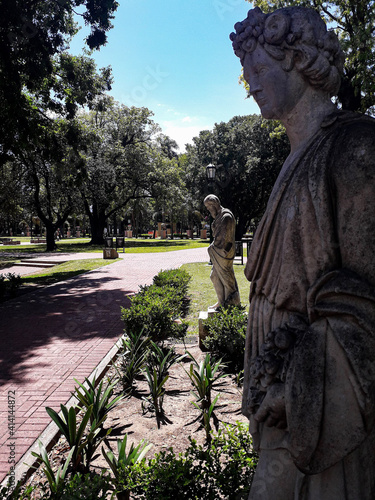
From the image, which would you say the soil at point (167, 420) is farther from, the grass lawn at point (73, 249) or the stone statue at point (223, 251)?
the grass lawn at point (73, 249)

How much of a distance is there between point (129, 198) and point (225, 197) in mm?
10014

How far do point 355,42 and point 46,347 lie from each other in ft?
42.0

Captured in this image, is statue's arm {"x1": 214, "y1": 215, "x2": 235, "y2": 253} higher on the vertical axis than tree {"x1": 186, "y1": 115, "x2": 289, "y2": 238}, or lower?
lower

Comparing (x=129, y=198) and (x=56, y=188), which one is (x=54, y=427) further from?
(x=129, y=198)

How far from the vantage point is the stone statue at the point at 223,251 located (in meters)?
6.78

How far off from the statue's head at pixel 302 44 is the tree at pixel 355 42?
11.6m

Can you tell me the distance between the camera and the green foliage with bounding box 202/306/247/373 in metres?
5.64

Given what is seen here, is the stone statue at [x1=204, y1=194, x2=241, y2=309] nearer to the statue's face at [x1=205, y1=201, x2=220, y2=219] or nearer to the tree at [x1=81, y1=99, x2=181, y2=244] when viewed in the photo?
the statue's face at [x1=205, y1=201, x2=220, y2=219]

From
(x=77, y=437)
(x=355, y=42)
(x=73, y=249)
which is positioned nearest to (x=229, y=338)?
(x=77, y=437)

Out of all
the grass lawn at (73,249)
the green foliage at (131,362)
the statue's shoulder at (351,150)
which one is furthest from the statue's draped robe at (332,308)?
the grass lawn at (73,249)

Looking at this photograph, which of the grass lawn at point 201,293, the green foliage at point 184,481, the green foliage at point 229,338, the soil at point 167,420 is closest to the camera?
the green foliage at point 184,481

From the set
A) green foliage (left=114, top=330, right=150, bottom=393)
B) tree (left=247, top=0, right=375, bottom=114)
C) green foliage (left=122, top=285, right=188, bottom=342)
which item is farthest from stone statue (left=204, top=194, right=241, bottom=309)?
tree (left=247, top=0, right=375, bottom=114)

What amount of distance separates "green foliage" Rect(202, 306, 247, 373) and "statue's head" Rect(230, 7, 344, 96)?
460 cm

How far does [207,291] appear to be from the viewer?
12109 millimetres
